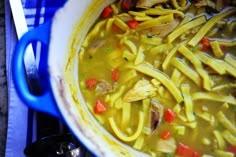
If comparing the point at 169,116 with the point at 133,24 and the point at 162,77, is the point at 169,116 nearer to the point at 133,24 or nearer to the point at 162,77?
the point at 162,77

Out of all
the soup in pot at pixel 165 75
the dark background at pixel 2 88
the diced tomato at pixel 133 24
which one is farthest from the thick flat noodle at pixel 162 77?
the dark background at pixel 2 88

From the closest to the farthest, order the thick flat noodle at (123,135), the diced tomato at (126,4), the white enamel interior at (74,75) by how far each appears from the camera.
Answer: the white enamel interior at (74,75) < the thick flat noodle at (123,135) < the diced tomato at (126,4)

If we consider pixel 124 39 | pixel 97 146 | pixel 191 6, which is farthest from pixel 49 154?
pixel 191 6

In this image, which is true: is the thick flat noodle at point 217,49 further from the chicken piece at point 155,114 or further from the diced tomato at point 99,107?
the diced tomato at point 99,107

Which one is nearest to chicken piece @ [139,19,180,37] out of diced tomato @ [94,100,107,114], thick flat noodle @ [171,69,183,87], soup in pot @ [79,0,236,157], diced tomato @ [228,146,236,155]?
soup in pot @ [79,0,236,157]

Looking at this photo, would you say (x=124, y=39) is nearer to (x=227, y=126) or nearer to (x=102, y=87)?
(x=102, y=87)

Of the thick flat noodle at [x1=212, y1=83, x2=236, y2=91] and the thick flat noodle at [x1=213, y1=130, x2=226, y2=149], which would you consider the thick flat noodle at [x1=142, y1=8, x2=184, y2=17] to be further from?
the thick flat noodle at [x1=213, y1=130, x2=226, y2=149]
